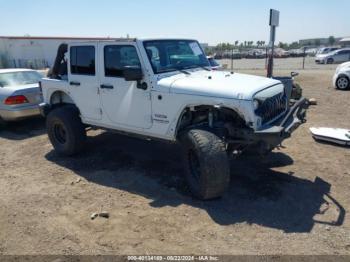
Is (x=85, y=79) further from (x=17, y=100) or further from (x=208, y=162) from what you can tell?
(x=17, y=100)

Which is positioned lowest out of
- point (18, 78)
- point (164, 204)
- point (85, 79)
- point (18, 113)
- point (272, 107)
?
point (164, 204)

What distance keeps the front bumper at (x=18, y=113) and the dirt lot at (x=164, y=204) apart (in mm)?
1520

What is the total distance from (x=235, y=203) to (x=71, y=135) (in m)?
3.28

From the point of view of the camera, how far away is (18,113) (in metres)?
8.20

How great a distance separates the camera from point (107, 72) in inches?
222

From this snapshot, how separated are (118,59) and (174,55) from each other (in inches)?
34.5

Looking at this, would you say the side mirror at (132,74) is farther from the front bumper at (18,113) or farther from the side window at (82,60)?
the front bumper at (18,113)

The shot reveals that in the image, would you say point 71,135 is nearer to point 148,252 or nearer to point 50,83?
point 50,83

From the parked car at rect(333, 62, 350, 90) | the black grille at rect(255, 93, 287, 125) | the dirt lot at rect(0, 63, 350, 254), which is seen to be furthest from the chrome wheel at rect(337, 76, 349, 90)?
the black grille at rect(255, 93, 287, 125)

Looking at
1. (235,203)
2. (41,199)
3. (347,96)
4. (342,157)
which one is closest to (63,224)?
(41,199)

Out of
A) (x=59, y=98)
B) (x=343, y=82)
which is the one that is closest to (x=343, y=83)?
(x=343, y=82)

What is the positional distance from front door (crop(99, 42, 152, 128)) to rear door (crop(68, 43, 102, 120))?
0.59ft

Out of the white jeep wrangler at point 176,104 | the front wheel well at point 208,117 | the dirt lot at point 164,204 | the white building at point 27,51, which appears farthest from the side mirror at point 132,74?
the white building at point 27,51

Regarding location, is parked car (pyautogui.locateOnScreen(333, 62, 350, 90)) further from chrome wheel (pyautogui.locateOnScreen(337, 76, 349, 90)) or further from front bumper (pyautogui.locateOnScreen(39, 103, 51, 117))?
front bumper (pyautogui.locateOnScreen(39, 103, 51, 117))
